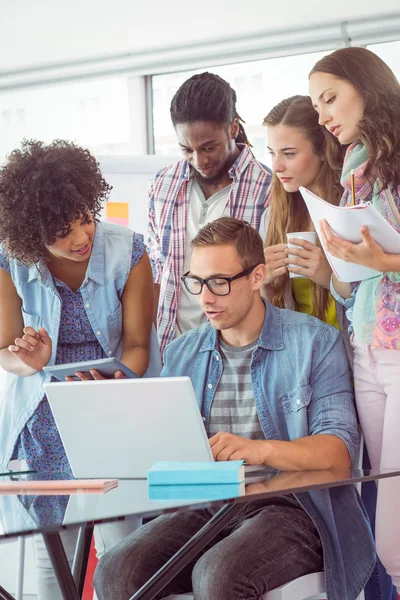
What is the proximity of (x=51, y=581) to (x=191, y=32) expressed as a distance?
13.1 ft

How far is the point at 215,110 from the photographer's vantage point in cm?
252

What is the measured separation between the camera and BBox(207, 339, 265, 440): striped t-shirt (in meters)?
2.00

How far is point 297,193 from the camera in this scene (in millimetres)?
2348

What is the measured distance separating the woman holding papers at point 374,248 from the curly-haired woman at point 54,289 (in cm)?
60

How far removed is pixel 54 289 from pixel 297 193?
0.74 m

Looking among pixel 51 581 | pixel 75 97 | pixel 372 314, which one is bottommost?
pixel 51 581

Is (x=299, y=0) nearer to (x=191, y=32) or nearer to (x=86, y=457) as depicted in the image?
(x=191, y=32)

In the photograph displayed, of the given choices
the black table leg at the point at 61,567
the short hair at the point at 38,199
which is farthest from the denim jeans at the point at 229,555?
the short hair at the point at 38,199

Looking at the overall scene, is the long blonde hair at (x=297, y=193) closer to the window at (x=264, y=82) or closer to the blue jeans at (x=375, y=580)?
the blue jeans at (x=375, y=580)

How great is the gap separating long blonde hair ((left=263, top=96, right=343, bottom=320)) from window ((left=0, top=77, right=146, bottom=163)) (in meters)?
3.67

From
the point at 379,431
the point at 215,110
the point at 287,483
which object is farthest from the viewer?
the point at 215,110

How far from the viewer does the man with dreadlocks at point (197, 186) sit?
2504 millimetres

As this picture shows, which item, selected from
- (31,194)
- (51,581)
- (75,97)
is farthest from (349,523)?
(75,97)

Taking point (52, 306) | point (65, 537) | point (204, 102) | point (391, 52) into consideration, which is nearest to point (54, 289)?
point (52, 306)
